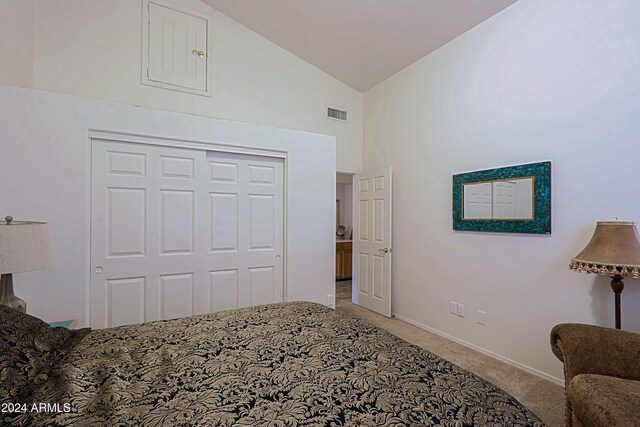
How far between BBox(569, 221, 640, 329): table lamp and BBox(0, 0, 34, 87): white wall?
4.43m

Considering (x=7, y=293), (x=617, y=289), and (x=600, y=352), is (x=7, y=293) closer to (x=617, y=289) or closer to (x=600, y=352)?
(x=600, y=352)

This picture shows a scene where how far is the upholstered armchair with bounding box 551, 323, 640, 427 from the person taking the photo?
1.28 metres

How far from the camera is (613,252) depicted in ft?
6.41

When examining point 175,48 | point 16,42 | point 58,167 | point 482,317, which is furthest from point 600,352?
point 16,42

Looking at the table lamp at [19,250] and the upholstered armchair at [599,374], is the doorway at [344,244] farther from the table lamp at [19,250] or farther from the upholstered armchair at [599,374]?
the table lamp at [19,250]

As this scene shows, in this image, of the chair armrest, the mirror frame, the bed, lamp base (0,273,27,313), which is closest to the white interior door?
the mirror frame

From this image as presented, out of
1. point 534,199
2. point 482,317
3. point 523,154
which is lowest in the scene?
point 482,317

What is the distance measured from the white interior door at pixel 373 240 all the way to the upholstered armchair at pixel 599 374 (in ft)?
7.87

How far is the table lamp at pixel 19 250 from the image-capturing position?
1643mm

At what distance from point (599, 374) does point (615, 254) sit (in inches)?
30.7

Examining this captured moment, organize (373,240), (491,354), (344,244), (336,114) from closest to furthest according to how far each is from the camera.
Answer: (491,354)
(373,240)
(336,114)
(344,244)

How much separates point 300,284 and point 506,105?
274 cm

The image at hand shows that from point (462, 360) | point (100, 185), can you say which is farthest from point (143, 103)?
point (462, 360)

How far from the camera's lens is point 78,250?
2.56m
